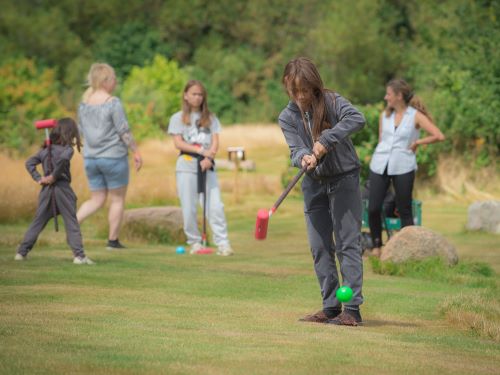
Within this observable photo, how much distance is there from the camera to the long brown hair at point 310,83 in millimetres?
7676

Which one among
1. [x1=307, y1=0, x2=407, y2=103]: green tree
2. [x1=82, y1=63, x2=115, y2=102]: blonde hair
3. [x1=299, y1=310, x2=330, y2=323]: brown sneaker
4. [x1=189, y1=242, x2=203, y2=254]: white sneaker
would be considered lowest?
[x1=189, y1=242, x2=203, y2=254]: white sneaker

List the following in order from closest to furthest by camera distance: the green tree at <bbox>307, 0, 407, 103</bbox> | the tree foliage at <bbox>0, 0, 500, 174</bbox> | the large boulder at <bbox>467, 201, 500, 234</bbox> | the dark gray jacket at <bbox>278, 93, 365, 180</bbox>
Answer: the dark gray jacket at <bbox>278, 93, 365, 180</bbox>, the large boulder at <bbox>467, 201, 500, 234</bbox>, the tree foliage at <bbox>0, 0, 500, 174</bbox>, the green tree at <bbox>307, 0, 407, 103</bbox>

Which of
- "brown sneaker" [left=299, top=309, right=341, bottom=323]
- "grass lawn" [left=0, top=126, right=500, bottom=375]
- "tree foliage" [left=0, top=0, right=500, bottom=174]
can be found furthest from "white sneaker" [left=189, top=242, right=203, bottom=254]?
"tree foliage" [left=0, top=0, right=500, bottom=174]

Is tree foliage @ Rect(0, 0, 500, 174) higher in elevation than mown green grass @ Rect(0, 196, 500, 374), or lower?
higher

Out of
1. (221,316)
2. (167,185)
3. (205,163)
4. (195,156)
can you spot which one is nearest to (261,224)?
(221,316)

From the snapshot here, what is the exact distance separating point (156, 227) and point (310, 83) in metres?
7.50

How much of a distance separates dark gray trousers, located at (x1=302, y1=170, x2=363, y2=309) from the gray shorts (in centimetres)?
515

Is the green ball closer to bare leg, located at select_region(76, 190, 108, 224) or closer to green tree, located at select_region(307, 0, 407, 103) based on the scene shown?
bare leg, located at select_region(76, 190, 108, 224)

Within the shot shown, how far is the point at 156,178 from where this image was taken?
69.1 feet

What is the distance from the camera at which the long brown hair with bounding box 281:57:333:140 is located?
302 inches

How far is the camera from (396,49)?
51.5 meters

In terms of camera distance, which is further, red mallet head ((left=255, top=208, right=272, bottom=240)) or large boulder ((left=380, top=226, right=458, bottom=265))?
large boulder ((left=380, top=226, right=458, bottom=265))

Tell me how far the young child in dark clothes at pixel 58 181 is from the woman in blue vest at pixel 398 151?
11.1ft

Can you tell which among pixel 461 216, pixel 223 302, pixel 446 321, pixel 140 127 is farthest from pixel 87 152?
pixel 140 127
